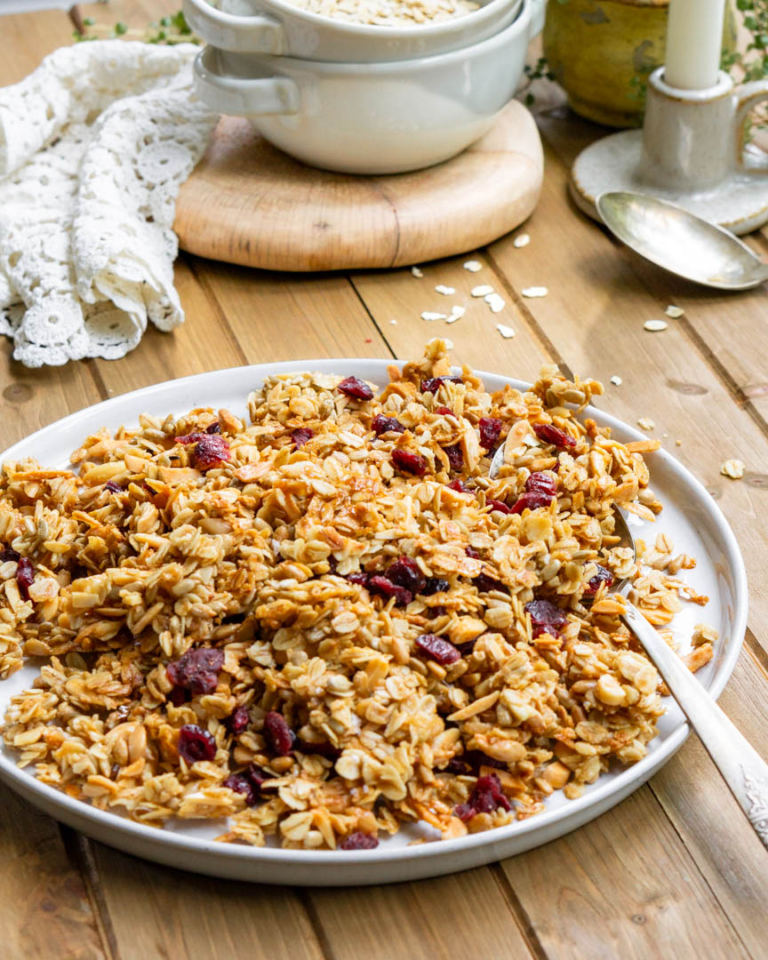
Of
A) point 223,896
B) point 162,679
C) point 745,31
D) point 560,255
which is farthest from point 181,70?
point 223,896

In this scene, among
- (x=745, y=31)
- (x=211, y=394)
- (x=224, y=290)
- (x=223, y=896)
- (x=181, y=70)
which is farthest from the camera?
(x=745, y=31)

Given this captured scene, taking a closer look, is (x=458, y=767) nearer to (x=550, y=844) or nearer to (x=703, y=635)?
(x=550, y=844)

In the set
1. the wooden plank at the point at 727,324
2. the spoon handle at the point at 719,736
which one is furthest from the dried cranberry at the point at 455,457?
the wooden plank at the point at 727,324

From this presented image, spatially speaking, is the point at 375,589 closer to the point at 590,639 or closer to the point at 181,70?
the point at 590,639

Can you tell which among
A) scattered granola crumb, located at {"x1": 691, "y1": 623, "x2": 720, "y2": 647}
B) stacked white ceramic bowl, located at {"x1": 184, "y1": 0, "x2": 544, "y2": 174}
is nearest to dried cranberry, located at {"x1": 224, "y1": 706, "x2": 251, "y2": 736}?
scattered granola crumb, located at {"x1": 691, "y1": 623, "x2": 720, "y2": 647}

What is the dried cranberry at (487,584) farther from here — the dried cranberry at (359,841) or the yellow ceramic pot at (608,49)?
the yellow ceramic pot at (608,49)

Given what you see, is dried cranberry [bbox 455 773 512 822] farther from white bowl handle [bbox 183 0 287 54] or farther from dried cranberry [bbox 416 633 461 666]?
white bowl handle [bbox 183 0 287 54]
